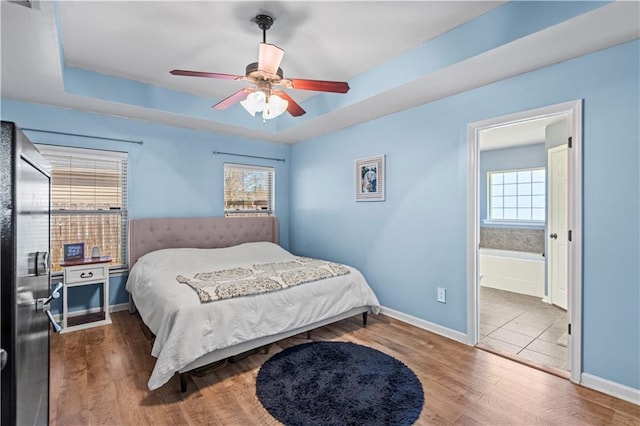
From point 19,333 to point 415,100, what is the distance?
10.8 ft

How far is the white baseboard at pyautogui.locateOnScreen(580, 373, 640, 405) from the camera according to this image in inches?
81.0

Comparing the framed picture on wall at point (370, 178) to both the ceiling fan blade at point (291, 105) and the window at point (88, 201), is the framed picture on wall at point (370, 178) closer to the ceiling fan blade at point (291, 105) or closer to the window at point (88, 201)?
the ceiling fan blade at point (291, 105)

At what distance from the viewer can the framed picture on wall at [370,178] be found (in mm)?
3734

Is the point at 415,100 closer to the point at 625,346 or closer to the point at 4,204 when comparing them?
the point at 625,346

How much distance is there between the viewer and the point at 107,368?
248 centimetres

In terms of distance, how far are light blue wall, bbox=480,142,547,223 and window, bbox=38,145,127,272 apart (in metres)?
6.14

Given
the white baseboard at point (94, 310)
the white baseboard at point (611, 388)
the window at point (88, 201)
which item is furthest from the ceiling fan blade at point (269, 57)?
the white baseboard at point (94, 310)

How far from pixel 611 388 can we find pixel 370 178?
A: 2737 mm

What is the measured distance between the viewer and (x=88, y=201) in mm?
3650

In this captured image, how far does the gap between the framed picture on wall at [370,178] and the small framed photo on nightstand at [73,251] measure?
3.24 meters

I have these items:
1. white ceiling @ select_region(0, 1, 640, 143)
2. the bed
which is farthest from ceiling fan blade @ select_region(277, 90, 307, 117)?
the bed

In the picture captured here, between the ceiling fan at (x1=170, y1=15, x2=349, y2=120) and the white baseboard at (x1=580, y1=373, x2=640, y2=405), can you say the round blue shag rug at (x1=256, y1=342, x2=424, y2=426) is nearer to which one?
the white baseboard at (x1=580, y1=373, x2=640, y2=405)

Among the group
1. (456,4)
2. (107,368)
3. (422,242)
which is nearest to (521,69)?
(456,4)

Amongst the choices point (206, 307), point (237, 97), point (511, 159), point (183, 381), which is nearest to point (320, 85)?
point (237, 97)
